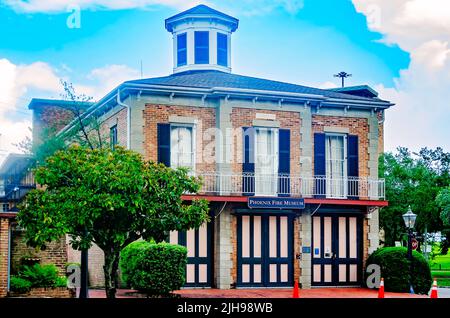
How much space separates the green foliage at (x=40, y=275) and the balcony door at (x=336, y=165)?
11.5 metres

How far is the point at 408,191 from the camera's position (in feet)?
126

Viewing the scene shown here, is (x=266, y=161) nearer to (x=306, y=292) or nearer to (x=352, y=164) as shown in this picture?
(x=352, y=164)

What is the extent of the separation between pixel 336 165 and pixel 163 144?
255 inches

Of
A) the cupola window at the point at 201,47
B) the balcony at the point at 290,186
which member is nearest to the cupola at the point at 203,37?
the cupola window at the point at 201,47

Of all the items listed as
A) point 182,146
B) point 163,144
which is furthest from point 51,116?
point 182,146

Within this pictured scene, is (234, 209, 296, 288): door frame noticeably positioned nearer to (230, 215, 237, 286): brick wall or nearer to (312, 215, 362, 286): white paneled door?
(230, 215, 237, 286): brick wall

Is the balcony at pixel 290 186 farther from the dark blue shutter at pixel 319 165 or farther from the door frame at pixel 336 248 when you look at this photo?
the door frame at pixel 336 248

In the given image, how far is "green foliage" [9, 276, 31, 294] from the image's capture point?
53.5ft

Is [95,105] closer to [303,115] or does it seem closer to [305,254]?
[303,115]

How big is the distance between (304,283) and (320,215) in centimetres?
240

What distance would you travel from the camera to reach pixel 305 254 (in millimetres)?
24828

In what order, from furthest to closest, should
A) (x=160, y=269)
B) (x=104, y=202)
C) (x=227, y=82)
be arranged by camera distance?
(x=227, y=82) → (x=160, y=269) → (x=104, y=202)

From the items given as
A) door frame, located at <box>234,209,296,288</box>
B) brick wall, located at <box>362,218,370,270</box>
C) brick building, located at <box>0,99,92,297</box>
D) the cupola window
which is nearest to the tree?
brick building, located at <box>0,99,92,297</box>

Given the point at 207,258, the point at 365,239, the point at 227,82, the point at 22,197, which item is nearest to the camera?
the point at 22,197
